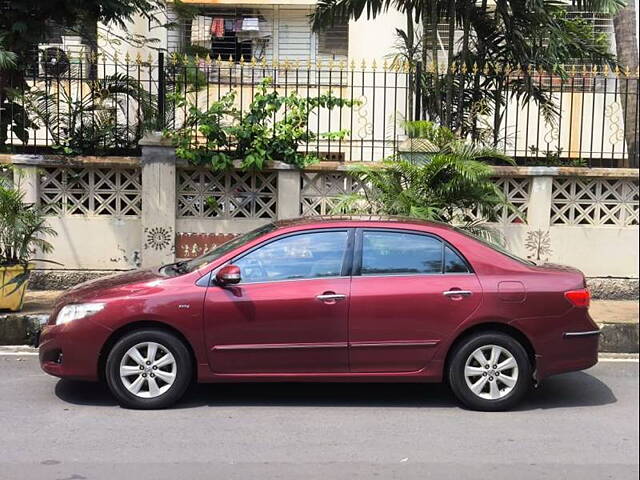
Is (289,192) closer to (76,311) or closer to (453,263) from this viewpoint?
(453,263)

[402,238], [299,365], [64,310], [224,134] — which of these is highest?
[224,134]

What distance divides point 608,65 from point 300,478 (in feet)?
28.0

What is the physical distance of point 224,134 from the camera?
10.0 meters

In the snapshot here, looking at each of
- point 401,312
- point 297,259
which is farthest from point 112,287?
point 401,312

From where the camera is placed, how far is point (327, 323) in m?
5.85

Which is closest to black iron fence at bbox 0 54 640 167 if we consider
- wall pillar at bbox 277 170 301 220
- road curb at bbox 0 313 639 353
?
wall pillar at bbox 277 170 301 220

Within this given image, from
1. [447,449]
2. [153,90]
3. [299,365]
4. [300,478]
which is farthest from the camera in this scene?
[153,90]

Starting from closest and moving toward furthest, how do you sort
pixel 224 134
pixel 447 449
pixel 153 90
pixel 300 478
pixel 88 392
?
pixel 300 478
pixel 447 449
pixel 88 392
pixel 224 134
pixel 153 90

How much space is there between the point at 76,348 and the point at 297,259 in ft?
6.17

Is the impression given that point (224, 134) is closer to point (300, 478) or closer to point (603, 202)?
point (603, 202)

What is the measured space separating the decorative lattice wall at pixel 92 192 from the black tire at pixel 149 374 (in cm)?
470

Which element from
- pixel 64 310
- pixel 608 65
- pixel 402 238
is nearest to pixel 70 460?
pixel 64 310

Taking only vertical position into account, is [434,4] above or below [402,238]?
above

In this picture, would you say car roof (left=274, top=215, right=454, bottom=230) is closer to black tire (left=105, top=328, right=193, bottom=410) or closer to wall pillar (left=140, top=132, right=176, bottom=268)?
black tire (left=105, top=328, right=193, bottom=410)
